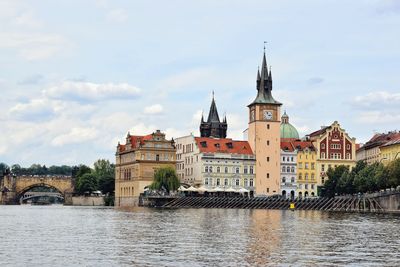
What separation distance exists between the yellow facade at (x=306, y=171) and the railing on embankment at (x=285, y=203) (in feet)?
132

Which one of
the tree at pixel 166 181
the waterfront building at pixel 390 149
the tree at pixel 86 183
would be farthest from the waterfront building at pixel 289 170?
the tree at pixel 86 183

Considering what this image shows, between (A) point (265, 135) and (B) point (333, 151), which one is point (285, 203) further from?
(B) point (333, 151)

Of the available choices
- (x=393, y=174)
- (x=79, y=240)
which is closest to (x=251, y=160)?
(x=393, y=174)

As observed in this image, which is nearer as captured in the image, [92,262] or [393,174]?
[92,262]

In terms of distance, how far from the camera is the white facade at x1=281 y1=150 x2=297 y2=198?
181 metres

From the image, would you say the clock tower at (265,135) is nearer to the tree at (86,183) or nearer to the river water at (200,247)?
the tree at (86,183)

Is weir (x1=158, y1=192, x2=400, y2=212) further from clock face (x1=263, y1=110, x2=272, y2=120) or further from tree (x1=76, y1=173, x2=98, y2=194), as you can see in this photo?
tree (x1=76, y1=173, x2=98, y2=194)

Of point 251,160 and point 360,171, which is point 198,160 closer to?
point 251,160

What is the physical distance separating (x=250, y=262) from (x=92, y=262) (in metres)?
7.12

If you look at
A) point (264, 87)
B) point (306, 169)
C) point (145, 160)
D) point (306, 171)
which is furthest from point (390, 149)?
point (145, 160)

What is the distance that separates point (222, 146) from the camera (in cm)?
17650

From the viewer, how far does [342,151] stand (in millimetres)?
184750

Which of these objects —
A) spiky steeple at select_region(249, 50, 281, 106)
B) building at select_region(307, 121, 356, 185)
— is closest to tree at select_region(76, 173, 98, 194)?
spiky steeple at select_region(249, 50, 281, 106)

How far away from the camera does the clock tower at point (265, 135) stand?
174500 mm
